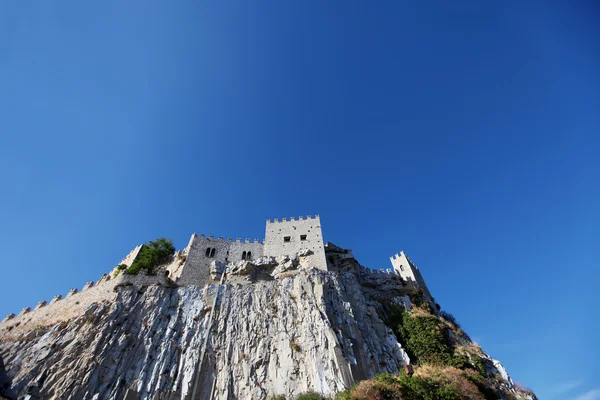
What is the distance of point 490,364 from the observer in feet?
80.4

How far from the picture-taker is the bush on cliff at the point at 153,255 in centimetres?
2915

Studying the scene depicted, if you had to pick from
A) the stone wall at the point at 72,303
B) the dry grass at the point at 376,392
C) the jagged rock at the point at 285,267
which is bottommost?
the dry grass at the point at 376,392

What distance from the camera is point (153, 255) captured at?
31531mm

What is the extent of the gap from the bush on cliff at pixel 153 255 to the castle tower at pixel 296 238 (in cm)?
1108

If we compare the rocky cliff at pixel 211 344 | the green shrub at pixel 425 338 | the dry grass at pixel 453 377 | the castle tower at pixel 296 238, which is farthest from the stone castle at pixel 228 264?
the dry grass at pixel 453 377

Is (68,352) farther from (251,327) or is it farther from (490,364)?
(490,364)

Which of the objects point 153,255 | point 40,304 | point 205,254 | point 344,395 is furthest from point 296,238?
point 40,304

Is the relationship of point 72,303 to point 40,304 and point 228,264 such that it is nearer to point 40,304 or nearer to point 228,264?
point 40,304

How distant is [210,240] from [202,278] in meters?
5.15

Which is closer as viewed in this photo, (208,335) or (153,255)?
(208,335)

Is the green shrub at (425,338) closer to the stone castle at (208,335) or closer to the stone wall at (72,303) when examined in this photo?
the stone castle at (208,335)

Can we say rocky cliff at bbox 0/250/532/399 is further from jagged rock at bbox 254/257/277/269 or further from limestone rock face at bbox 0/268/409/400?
jagged rock at bbox 254/257/277/269

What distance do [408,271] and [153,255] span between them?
3113 cm

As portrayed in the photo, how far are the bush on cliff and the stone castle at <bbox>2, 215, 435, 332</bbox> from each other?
2.53 feet
